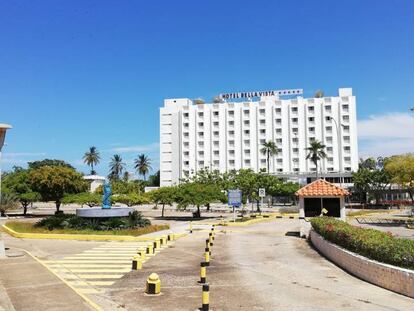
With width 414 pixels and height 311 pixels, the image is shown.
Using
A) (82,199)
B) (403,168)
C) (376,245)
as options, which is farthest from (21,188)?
(376,245)

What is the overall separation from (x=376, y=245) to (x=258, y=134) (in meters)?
105

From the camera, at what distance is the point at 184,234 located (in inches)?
1164

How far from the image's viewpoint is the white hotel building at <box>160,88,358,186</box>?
11112 centimetres

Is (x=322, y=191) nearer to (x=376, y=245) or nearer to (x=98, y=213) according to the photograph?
(x=98, y=213)

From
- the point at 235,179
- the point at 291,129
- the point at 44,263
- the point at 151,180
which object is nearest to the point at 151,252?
the point at 44,263

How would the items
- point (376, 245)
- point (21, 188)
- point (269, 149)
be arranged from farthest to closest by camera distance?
point (269, 149)
point (21, 188)
point (376, 245)

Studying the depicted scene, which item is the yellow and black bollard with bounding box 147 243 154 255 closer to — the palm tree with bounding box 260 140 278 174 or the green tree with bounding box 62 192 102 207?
the green tree with bounding box 62 192 102 207

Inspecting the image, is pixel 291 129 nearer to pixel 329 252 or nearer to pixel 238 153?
pixel 238 153

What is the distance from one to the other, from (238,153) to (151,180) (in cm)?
4447

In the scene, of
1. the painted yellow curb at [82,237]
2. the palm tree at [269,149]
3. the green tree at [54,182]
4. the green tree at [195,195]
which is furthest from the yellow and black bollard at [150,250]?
the palm tree at [269,149]

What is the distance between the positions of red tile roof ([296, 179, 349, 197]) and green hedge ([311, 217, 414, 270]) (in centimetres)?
1027

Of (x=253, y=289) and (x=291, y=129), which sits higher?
(x=291, y=129)

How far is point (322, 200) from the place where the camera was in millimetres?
28922

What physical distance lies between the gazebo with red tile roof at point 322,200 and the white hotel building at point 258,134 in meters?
80.4
